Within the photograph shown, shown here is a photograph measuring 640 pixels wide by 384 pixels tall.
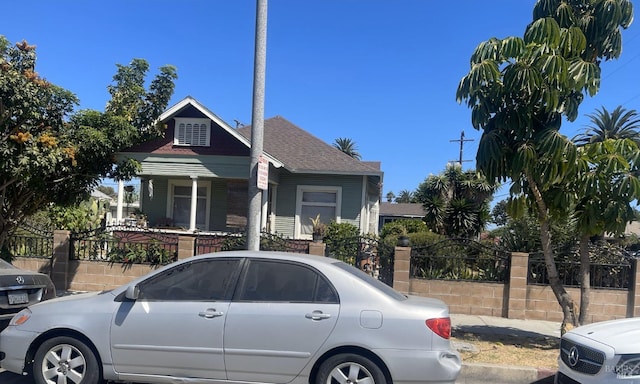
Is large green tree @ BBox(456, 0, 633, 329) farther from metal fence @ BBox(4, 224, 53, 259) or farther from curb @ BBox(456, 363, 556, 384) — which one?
metal fence @ BBox(4, 224, 53, 259)

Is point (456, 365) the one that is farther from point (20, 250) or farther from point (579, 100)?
point (20, 250)

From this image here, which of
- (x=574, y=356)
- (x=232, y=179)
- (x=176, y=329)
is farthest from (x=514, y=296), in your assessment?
(x=232, y=179)

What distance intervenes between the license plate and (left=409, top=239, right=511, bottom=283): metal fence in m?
6.86

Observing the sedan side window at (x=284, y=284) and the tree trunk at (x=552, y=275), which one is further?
the tree trunk at (x=552, y=275)

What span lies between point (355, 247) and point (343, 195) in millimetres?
6194

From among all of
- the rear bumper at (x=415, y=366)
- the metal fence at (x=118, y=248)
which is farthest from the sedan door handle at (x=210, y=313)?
the metal fence at (x=118, y=248)

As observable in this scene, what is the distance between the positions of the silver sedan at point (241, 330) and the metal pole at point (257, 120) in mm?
2278

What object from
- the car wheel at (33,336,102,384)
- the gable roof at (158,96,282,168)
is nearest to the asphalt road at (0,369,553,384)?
Answer: the car wheel at (33,336,102,384)

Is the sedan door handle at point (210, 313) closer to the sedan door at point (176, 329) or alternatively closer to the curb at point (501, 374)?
the sedan door at point (176, 329)

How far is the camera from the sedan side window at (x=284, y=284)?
468 centimetres

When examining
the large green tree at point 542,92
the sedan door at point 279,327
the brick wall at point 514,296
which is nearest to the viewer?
the sedan door at point 279,327

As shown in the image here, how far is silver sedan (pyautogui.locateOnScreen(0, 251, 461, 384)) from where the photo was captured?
4438mm

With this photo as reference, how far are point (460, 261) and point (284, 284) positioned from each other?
629 cm

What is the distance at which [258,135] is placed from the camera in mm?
7312
